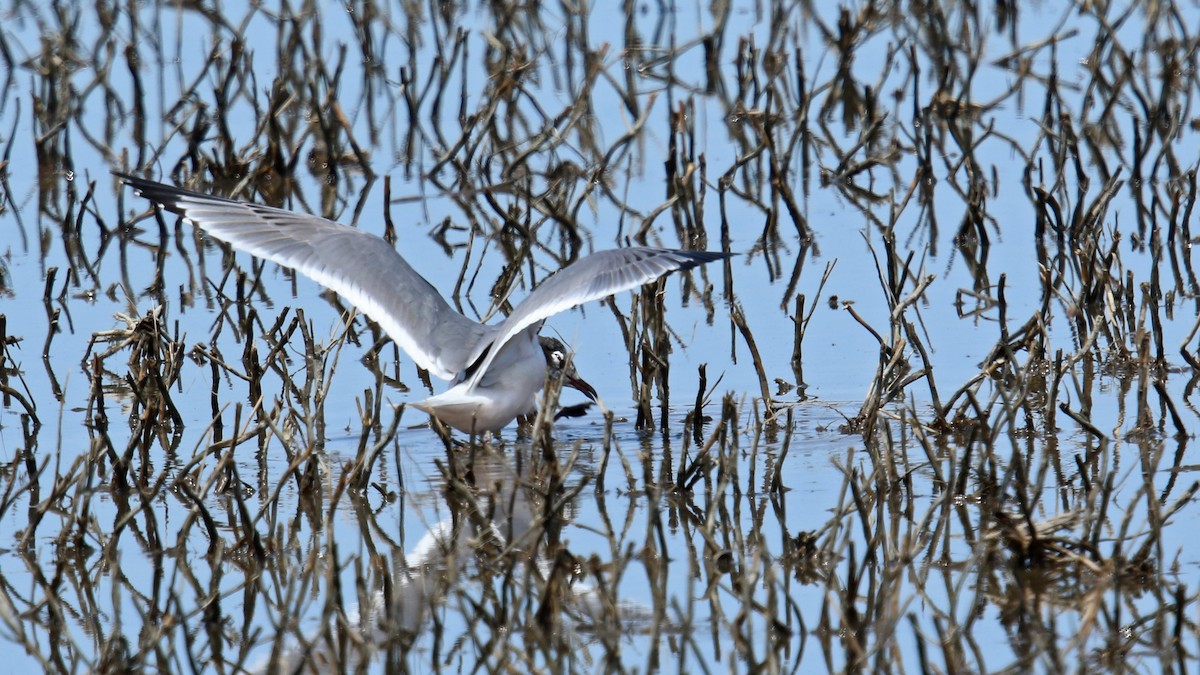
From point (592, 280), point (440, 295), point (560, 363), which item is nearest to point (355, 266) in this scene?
point (440, 295)

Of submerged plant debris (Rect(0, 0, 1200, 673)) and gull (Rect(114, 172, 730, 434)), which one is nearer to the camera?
submerged plant debris (Rect(0, 0, 1200, 673))

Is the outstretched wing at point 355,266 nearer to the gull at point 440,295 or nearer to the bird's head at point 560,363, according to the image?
the gull at point 440,295

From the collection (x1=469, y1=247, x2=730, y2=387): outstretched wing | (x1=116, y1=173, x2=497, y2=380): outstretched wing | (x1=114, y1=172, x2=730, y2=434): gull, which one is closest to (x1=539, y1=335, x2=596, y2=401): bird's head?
(x1=114, y1=172, x2=730, y2=434): gull

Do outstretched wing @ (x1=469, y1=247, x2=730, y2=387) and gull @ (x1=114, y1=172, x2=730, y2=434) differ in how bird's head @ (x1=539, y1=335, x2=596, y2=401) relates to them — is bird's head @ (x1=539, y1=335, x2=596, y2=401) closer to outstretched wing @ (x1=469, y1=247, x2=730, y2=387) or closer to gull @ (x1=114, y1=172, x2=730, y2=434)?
gull @ (x1=114, y1=172, x2=730, y2=434)

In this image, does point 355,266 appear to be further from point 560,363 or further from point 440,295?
point 560,363

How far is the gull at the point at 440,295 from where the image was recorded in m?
6.42

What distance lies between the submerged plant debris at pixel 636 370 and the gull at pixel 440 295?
19 cm

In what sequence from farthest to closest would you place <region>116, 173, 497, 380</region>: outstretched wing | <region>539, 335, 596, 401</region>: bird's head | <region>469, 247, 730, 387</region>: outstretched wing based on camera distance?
1. <region>539, 335, 596, 401</region>: bird's head
2. <region>116, 173, 497, 380</region>: outstretched wing
3. <region>469, 247, 730, 387</region>: outstretched wing

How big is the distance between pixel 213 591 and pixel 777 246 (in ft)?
16.8

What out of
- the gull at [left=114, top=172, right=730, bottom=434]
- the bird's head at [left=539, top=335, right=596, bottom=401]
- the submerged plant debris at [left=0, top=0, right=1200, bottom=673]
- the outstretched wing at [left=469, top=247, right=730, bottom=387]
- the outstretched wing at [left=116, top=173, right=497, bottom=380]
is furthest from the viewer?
the bird's head at [left=539, top=335, right=596, bottom=401]

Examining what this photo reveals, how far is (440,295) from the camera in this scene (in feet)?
23.1

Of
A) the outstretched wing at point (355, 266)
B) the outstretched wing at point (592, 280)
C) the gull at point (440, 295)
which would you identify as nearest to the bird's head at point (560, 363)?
the gull at point (440, 295)

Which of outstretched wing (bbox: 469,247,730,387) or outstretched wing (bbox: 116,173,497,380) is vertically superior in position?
outstretched wing (bbox: 116,173,497,380)

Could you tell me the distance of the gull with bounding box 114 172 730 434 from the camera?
6418 mm
